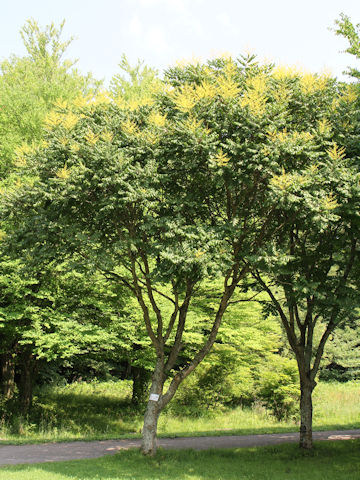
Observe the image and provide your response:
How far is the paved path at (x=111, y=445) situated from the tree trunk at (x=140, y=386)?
5.45 meters

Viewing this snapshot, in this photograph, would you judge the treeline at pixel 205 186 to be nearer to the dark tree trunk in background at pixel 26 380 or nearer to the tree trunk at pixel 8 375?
the dark tree trunk in background at pixel 26 380

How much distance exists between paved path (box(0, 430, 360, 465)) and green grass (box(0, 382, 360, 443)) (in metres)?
0.81

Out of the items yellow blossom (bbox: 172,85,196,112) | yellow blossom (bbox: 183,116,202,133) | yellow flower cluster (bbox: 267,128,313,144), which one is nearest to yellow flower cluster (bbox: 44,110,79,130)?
yellow blossom (bbox: 172,85,196,112)

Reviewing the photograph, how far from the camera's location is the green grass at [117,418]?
1521cm

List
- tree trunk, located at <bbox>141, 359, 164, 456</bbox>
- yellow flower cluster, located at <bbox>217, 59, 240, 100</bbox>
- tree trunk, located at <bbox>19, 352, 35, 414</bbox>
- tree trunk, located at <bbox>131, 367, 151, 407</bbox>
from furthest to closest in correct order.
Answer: tree trunk, located at <bbox>131, 367, 151, 407</bbox>
tree trunk, located at <bbox>19, 352, 35, 414</bbox>
tree trunk, located at <bbox>141, 359, 164, 456</bbox>
yellow flower cluster, located at <bbox>217, 59, 240, 100</bbox>

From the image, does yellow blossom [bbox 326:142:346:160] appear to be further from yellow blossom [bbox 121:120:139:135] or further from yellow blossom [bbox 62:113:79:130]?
yellow blossom [bbox 62:113:79:130]

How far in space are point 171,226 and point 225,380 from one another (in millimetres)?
13583

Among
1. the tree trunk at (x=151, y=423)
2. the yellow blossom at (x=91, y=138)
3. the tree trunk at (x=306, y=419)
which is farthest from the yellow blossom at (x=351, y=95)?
the tree trunk at (x=151, y=423)

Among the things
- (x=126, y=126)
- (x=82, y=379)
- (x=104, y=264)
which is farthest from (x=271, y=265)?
(x=82, y=379)

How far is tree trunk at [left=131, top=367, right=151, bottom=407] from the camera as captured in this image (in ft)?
63.6

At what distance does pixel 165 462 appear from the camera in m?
9.78

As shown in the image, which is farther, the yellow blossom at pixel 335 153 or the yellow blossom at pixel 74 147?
the yellow blossom at pixel 74 147

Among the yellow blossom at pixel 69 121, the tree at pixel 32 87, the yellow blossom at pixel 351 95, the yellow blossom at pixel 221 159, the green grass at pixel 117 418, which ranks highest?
the tree at pixel 32 87

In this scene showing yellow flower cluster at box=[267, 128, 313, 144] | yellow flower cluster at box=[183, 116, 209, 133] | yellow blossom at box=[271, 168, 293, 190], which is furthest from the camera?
yellow flower cluster at box=[183, 116, 209, 133]
